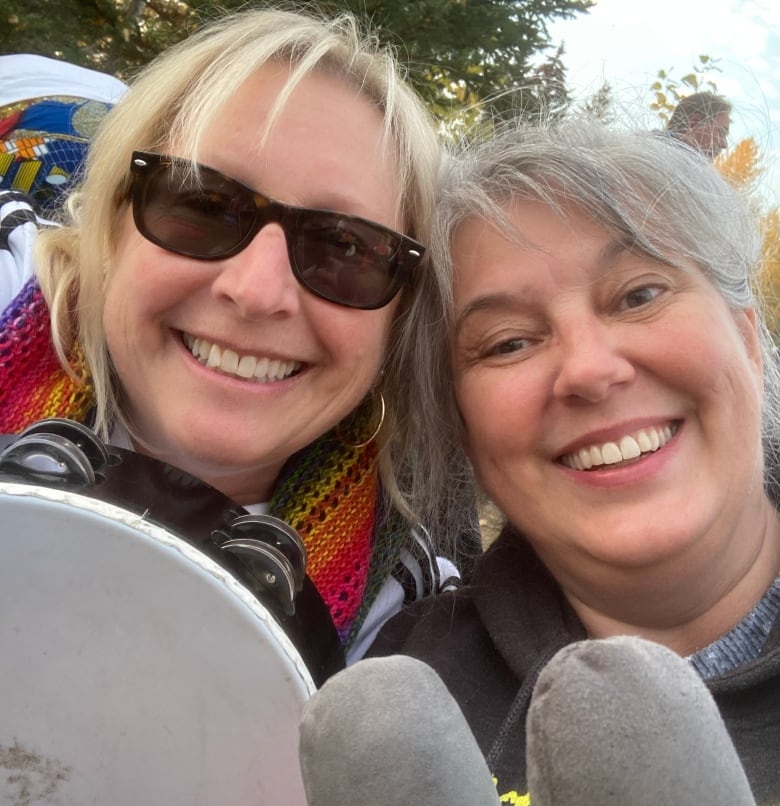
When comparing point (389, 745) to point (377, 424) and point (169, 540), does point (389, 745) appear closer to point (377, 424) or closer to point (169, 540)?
point (169, 540)

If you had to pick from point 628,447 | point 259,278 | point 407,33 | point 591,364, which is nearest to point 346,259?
point 259,278

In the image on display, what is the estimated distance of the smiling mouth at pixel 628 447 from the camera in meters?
1.09

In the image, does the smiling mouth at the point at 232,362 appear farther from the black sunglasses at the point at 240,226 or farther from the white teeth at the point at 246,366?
the black sunglasses at the point at 240,226

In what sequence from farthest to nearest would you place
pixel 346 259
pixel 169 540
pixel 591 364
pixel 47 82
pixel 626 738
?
1. pixel 47 82
2. pixel 346 259
3. pixel 591 364
4. pixel 169 540
5. pixel 626 738

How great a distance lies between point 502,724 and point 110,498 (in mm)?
676

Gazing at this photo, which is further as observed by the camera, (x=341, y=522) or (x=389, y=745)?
(x=341, y=522)

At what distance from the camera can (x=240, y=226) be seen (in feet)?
3.68

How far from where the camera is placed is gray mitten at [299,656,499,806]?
52cm

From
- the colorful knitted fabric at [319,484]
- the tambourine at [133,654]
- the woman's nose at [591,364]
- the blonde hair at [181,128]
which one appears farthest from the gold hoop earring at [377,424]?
the tambourine at [133,654]

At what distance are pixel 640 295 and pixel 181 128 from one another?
0.74 m

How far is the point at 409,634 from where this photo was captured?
4.31ft

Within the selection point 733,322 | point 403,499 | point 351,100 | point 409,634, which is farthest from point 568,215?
point 409,634

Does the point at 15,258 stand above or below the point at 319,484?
above

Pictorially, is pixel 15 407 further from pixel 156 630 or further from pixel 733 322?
pixel 733 322
